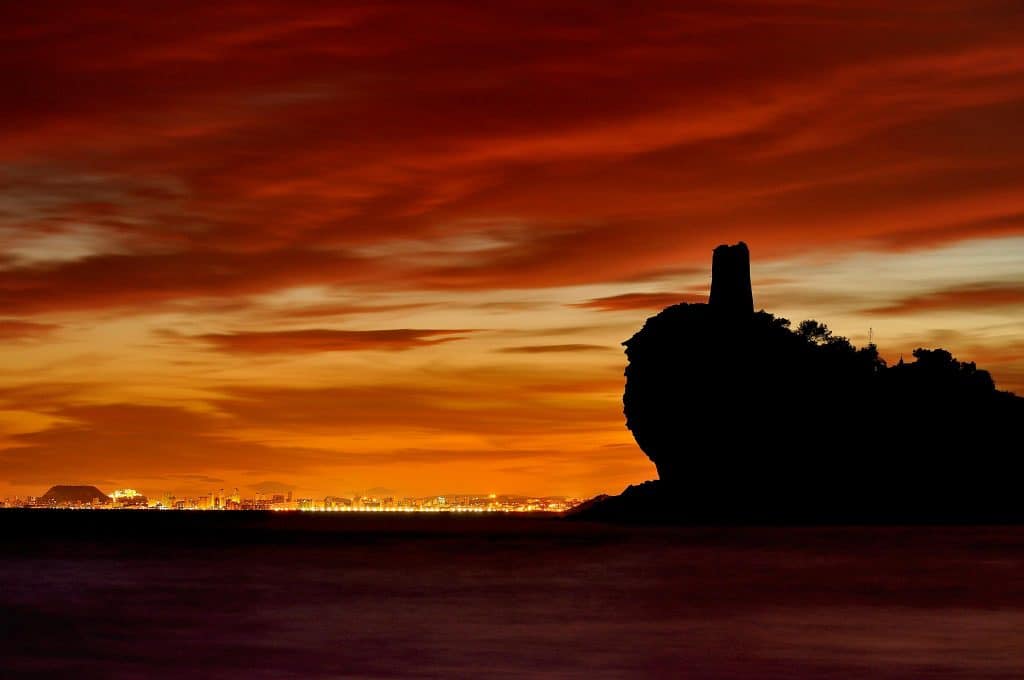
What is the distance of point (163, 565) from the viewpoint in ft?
317

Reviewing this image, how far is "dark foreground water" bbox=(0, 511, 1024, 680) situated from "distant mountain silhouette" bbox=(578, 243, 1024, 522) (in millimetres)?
83207

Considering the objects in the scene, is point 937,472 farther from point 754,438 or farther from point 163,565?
point 163,565

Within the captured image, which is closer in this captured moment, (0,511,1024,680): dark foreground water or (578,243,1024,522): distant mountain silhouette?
(0,511,1024,680): dark foreground water

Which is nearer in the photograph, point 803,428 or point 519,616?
point 519,616

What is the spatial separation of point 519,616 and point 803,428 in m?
142

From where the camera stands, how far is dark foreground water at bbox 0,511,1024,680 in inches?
1593

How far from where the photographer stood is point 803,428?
192 m

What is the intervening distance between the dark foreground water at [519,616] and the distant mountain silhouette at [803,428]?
8321cm

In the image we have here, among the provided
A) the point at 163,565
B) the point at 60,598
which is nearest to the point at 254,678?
the point at 60,598

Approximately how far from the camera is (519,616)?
55875 mm

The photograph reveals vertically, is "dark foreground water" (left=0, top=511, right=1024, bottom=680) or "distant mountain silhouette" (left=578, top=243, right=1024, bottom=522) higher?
"distant mountain silhouette" (left=578, top=243, right=1024, bottom=522)

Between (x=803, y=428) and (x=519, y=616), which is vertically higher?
(x=803, y=428)

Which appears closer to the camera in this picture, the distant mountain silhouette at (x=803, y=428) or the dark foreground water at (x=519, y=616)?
the dark foreground water at (x=519, y=616)

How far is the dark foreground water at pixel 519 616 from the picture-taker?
133 feet
